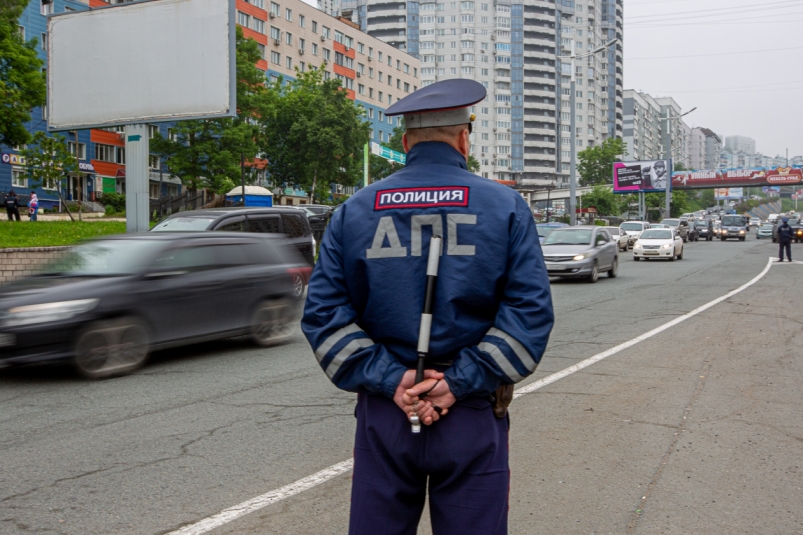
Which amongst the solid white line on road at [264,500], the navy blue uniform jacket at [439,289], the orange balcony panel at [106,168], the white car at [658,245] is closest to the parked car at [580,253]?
the white car at [658,245]

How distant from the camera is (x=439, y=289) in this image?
226cm

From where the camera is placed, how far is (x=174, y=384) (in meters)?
7.75

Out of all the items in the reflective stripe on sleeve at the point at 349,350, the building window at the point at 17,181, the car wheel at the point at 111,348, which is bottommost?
the car wheel at the point at 111,348

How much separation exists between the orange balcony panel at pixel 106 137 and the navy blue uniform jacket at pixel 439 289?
6107cm

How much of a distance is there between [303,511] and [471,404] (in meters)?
2.19

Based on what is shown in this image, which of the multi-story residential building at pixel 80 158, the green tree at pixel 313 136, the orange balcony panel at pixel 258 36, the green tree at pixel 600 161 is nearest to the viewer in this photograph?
the multi-story residential building at pixel 80 158

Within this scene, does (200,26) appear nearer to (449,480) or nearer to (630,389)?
(630,389)

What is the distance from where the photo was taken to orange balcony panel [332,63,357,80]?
8862 centimetres

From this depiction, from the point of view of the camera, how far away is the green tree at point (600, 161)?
4363 inches

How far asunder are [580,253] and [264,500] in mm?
17393

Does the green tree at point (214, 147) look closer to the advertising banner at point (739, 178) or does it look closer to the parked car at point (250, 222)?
the parked car at point (250, 222)

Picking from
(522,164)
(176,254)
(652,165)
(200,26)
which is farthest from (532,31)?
(176,254)

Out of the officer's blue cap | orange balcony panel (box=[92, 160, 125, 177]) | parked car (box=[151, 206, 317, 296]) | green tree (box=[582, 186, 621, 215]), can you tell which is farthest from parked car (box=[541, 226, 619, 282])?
green tree (box=[582, 186, 621, 215])

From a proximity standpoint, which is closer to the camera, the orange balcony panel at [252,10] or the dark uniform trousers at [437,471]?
the dark uniform trousers at [437,471]
